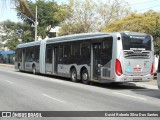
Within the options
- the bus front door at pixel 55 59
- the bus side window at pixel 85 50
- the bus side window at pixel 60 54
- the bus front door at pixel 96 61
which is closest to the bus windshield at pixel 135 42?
the bus front door at pixel 96 61

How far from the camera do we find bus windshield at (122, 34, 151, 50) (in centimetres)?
1874

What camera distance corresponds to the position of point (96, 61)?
67.1 feet

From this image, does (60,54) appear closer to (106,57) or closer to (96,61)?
(96,61)

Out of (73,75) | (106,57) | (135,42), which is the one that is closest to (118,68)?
(106,57)

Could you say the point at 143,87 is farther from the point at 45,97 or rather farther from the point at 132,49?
the point at 45,97

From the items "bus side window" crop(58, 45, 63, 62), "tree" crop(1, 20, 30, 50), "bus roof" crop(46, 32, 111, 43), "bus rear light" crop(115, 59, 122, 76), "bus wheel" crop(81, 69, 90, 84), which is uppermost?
"tree" crop(1, 20, 30, 50)

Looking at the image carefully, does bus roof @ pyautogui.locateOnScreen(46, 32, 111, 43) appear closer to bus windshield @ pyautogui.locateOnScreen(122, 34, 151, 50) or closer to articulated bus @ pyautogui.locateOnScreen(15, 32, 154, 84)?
articulated bus @ pyautogui.locateOnScreen(15, 32, 154, 84)

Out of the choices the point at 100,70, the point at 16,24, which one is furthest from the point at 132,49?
the point at 16,24

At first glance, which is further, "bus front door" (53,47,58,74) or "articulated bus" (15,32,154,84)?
"bus front door" (53,47,58,74)

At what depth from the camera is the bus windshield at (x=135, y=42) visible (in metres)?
18.7

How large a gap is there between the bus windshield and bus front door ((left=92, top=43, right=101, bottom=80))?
1926 millimetres

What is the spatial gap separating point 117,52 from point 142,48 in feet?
5.61

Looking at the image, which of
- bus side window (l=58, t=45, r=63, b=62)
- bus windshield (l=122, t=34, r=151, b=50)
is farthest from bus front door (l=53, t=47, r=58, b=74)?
bus windshield (l=122, t=34, r=151, b=50)

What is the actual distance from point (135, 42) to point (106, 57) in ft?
5.66
